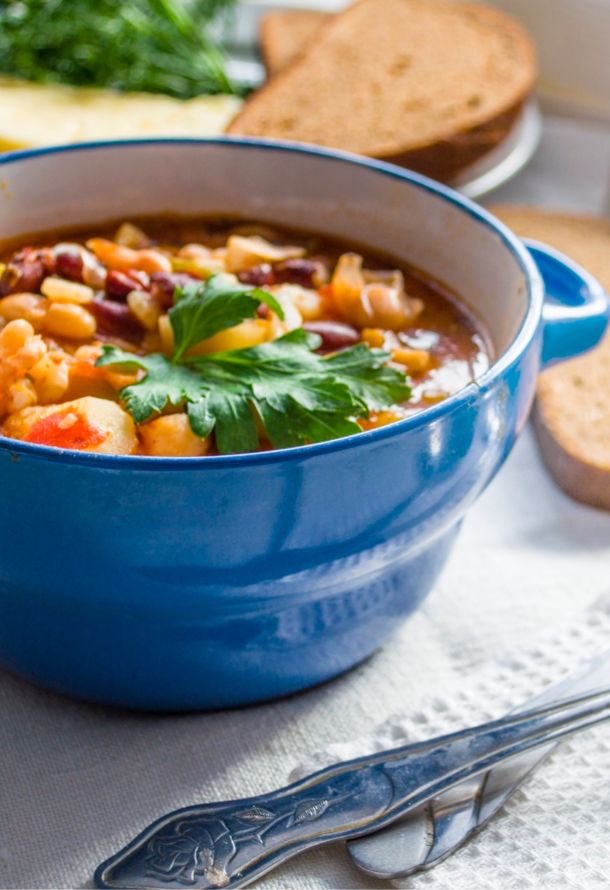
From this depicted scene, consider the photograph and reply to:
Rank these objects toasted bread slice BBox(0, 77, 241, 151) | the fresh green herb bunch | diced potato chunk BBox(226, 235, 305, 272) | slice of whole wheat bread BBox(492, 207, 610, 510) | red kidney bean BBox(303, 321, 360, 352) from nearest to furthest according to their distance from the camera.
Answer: red kidney bean BBox(303, 321, 360, 352) < diced potato chunk BBox(226, 235, 305, 272) < slice of whole wheat bread BBox(492, 207, 610, 510) < toasted bread slice BBox(0, 77, 241, 151) < the fresh green herb bunch

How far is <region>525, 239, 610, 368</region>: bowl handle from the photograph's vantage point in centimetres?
185

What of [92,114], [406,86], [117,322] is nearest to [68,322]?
[117,322]

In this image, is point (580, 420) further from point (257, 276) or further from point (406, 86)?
point (406, 86)

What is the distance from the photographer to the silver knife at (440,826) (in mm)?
1486

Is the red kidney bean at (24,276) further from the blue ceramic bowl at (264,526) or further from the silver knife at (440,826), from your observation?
Answer: the silver knife at (440,826)

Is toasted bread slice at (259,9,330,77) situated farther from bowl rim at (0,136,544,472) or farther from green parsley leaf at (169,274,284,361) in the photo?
green parsley leaf at (169,274,284,361)

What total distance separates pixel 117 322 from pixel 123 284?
0.27ft

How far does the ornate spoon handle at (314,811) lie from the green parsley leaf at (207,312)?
643mm

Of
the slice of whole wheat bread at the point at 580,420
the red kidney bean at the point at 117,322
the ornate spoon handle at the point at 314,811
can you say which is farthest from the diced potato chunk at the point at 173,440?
the slice of whole wheat bread at the point at 580,420

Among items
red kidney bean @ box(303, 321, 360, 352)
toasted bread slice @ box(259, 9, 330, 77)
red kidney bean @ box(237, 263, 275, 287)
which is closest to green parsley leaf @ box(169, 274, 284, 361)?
red kidney bean @ box(303, 321, 360, 352)

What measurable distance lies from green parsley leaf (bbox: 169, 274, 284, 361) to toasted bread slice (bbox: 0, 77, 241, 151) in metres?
1.55

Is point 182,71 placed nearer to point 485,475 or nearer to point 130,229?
point 130,229

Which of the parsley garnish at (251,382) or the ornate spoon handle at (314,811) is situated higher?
the parsley garnish at (251,382)

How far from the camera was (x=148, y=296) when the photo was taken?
1.87 m
